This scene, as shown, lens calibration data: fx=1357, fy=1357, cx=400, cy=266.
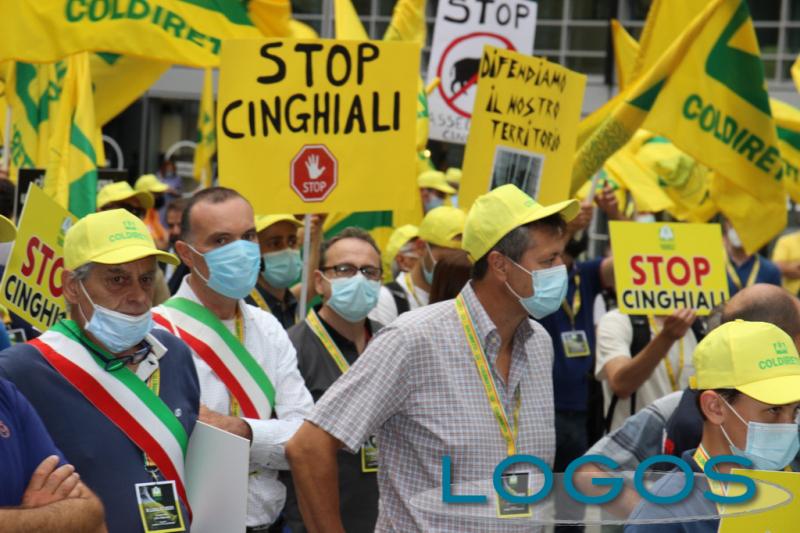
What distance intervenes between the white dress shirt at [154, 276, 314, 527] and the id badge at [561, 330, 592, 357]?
9.75 ft

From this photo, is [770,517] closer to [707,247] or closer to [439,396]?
[439,396]

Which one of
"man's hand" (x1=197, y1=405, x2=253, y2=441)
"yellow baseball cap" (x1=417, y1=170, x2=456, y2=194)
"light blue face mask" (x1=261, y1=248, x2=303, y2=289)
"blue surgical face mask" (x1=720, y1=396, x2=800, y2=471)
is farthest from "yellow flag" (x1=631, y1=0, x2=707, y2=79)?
"blue surgical face mask" (x1=720, y1=396, x2=800, y2=471)

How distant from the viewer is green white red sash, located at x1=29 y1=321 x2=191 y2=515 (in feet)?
13.0

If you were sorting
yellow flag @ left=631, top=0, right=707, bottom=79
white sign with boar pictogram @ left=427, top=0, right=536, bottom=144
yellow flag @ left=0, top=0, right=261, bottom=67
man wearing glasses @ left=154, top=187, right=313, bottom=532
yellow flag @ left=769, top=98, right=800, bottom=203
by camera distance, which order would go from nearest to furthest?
man wearing glasses @ left=154, top=187, right=313, bottom=532, yellow flag @ left=0, top=0, right=261, bottom=67, yellow flag @ left=631, top=0, right=707, bottom=79, yellow flag @ left=769, top=98, right=800, bottom=203, white sign with boar pictogram @ left=427, top=0, right=536, bottom=144

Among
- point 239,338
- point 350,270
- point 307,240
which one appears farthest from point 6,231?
point 307,240

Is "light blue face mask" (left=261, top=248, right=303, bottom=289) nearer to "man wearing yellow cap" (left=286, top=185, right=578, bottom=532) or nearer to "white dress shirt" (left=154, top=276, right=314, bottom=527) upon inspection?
"white dress shirt" (left=154, top=276, right=314, bottom=527)

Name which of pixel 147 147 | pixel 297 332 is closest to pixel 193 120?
pixel 147 147

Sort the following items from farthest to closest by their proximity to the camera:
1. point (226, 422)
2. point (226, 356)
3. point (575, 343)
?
1. point (575, 343)
2. point (226, 356)
3. point (226, 422)

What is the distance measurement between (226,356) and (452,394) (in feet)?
4.10

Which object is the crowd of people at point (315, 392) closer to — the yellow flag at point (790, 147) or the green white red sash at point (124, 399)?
the green white red sash at point (124, 399)

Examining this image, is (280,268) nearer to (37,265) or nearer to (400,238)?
(37,265)

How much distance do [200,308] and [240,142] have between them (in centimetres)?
147

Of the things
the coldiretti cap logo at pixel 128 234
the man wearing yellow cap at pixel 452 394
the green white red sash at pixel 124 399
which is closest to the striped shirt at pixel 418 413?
the man wearing yellow cap at pixel 452 394

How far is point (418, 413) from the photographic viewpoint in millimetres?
3971
